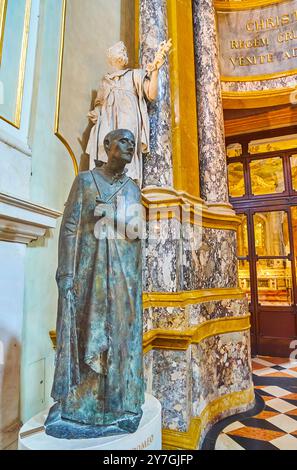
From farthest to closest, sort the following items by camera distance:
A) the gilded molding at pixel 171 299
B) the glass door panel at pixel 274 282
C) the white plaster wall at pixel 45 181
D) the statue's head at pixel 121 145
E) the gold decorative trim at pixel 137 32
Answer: the glass door panel at pixel 274 282 → the gold decorative trim at pixel 137 32 → the gilded molding at pixel 171 299 → the white plaster wall at pixel 45 181 → the statue's head at pixel 121 145

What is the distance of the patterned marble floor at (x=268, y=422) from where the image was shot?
2438mm

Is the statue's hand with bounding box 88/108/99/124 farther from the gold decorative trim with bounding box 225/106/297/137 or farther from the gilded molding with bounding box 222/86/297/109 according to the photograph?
the gold decorative trim with bounding box 225/106/297/137

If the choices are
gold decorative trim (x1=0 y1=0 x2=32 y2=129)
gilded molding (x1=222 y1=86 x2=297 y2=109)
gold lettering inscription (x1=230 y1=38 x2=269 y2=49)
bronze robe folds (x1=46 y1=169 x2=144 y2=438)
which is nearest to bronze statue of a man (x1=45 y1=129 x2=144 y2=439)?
bronze robe folds (x1=46 y1=169 x2=144 y2=438)

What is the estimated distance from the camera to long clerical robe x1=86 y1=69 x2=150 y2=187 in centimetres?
Answer: 259

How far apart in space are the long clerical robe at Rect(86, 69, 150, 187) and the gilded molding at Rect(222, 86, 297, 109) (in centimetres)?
252

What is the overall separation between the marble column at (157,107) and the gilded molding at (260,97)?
1.96 meters

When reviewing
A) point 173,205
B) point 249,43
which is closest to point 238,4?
point 249,43

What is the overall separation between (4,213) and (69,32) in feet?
5.93

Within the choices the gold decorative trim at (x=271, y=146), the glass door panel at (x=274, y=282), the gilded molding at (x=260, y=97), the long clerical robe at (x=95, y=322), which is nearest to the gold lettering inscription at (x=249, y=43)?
the gilded molding at (x=260, y=97)

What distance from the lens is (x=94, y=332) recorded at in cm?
136

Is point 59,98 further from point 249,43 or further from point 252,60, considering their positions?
point 249,43

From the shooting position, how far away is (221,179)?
3.52 meters

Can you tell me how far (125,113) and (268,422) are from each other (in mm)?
2923

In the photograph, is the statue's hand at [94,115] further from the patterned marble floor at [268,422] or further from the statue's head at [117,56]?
the patterned marble floor at [268,422]
